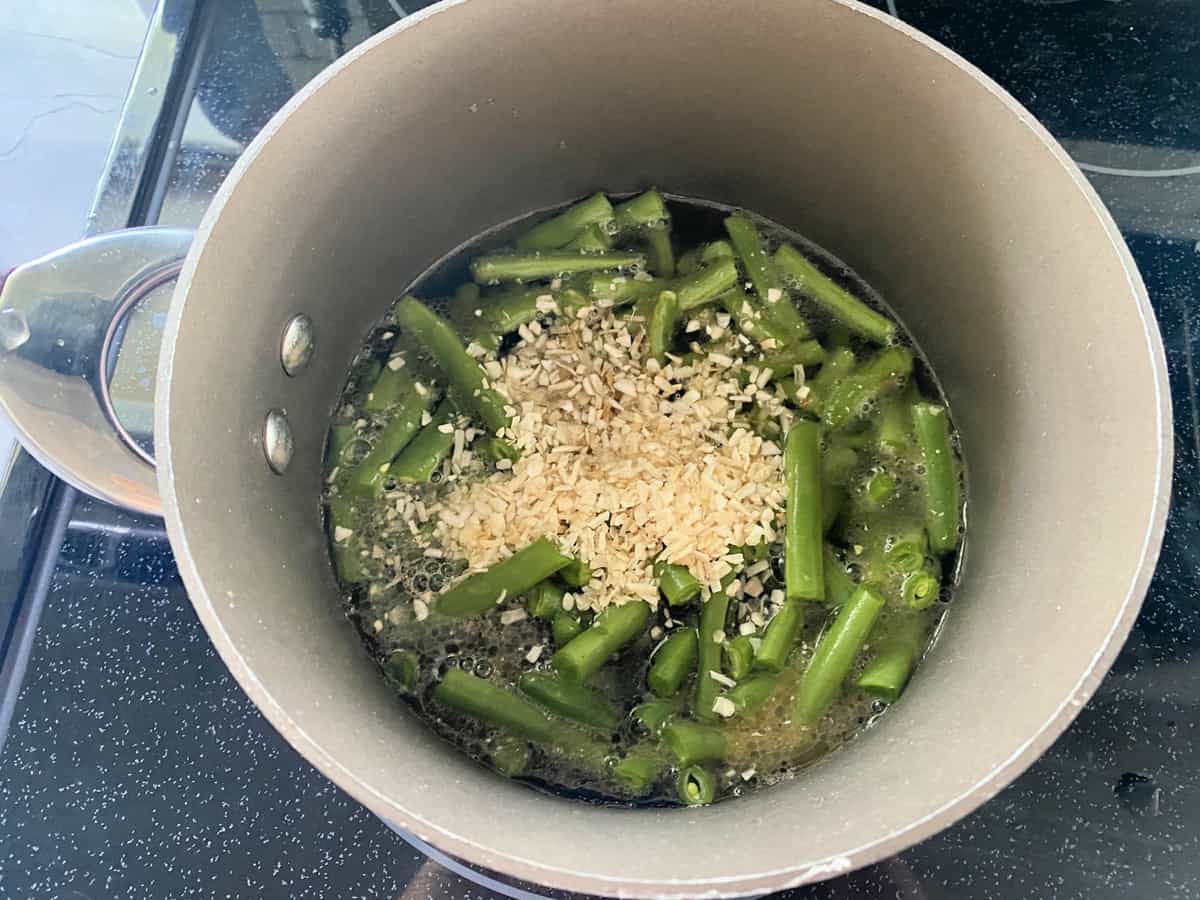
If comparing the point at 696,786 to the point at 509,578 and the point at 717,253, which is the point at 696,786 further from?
the point at 717,253

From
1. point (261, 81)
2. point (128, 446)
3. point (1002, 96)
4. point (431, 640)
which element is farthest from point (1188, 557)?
point (261, 81)

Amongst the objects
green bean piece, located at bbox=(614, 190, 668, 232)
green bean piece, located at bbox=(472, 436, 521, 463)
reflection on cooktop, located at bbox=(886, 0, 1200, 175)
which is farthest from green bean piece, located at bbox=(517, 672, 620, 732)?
reflection on cooktop, located at bbox=(886, 0, 1200, 175)

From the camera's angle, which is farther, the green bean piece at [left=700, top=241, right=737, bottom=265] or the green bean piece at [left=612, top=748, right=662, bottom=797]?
the green bean piece at [left=700, top=241, right=737, bottom=265]

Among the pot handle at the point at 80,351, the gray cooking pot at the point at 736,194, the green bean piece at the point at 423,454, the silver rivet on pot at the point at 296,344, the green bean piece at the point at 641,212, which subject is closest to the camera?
the gray cooking pot at the point at 736,194

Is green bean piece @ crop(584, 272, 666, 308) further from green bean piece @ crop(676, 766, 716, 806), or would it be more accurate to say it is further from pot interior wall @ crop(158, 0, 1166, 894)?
green bean piece @ crop(676, 766, 716, 806)

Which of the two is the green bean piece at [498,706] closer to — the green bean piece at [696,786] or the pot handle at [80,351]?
the green bean piece at [696,786]

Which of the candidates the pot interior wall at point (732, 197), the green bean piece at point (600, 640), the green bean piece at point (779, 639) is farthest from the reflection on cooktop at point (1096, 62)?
the green bean piece at point (600, 640)
